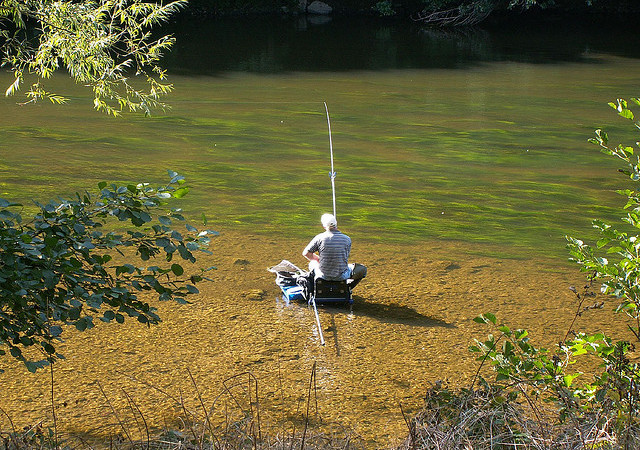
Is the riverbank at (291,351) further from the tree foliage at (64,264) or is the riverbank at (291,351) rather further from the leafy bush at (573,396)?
the leafy bush at (573,396)

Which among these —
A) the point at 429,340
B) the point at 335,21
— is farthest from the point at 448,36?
the point at 429,340

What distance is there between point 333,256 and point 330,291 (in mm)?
315

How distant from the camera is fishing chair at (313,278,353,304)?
7.25 m

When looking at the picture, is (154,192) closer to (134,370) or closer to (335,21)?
(134,370)

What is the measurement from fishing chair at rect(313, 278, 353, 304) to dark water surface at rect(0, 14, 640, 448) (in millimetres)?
179

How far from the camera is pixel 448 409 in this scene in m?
4.32

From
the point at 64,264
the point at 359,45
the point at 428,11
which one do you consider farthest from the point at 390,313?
the point at 428,11

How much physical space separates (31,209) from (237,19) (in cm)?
2256

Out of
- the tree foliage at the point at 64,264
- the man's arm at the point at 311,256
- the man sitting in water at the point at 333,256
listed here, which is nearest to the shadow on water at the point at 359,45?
the man's arm at the point at 311,256

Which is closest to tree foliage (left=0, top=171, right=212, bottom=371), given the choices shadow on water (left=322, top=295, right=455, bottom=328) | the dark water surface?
the dark water surface

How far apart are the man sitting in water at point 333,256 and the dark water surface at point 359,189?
341 millimetres

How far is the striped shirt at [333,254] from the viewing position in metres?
7.24

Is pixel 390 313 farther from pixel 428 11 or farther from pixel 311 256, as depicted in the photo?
pixel 428 11

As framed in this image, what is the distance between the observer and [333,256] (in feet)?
23.8
